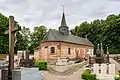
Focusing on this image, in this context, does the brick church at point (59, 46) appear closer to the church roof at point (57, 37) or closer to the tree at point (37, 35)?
the church roof at point (57, 37)

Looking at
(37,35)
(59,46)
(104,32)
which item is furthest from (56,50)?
(37,35)

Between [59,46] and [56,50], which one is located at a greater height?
[59,46]

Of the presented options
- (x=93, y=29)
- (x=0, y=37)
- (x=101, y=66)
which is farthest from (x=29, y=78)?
(x=93, y=29)

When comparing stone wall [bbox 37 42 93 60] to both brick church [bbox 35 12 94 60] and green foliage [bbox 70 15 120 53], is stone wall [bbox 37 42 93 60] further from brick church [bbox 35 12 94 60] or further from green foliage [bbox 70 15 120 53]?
green foliage [bbox 70 15 120 53]

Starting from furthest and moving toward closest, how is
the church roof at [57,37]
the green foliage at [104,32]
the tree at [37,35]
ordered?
the tree at [37,35], the green foliage at [104,32], the church roof at [57,37]

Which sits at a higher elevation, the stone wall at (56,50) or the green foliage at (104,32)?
the green foliage at (104,32)

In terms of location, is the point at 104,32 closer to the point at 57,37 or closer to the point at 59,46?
the point at 57,37

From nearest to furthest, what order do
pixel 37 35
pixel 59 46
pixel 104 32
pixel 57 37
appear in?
pixel 59 46 < pixel 57 37 < pixel 104 32 < pixel 37 35

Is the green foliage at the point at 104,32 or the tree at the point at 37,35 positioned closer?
the green foliage at the point at 104,32

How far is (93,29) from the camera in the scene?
55.8m

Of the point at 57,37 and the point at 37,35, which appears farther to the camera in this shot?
the point at 37,35

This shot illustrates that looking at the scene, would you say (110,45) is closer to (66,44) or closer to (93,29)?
(93,29)

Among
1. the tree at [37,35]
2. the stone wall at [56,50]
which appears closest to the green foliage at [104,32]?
the tree at [37,35]

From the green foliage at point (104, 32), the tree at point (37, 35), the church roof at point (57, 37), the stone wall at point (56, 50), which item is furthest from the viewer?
the tree at point (37, 35)
